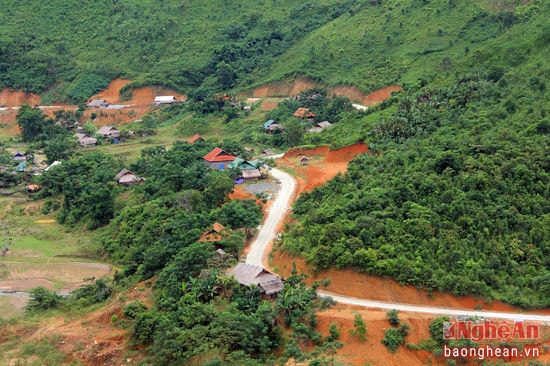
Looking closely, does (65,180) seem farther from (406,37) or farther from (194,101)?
(406,37)

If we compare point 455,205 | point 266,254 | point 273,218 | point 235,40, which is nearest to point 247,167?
point 273,218

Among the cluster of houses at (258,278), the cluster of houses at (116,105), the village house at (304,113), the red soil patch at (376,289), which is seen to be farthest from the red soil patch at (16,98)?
the cluster of houses at (258,278)

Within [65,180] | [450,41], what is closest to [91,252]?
[65,180]

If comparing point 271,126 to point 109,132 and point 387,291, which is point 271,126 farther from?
point 387,291

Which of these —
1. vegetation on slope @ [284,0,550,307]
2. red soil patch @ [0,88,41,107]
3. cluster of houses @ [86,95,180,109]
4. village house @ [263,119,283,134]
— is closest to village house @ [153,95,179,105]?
cluster of houses @ [86,95,180,109]

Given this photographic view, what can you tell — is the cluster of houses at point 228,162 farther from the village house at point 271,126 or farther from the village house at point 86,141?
the village house at point 86,141

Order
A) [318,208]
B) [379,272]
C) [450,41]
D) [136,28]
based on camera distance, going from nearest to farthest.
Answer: [379,272]
[318,208]
[450,41]
[136,28]
